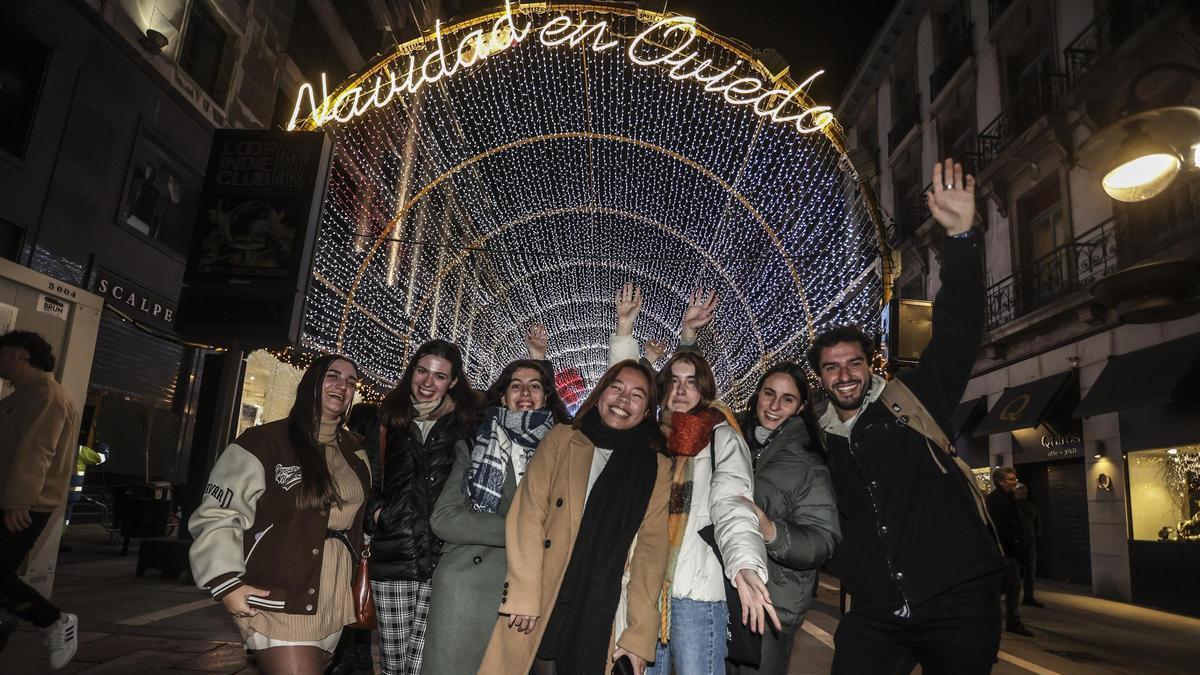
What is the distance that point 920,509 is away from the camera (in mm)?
2645

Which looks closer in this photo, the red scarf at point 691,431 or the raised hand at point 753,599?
the raised hand at point 753,599

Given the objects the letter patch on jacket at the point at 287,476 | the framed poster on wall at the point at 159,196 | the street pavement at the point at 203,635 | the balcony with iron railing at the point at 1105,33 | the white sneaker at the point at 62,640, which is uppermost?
the balcony with iron railing at the point at 1105,33

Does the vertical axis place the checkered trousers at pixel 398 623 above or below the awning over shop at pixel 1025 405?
below

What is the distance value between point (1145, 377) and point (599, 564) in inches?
449

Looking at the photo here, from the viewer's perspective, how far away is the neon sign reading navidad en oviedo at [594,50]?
26.3 feet

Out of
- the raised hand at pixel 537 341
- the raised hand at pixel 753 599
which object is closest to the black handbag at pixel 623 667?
the raised hand at pixel 753 599

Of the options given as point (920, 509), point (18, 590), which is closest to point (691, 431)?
point (920, 509)

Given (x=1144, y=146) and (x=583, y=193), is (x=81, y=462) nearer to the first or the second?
(x=583, y=193)

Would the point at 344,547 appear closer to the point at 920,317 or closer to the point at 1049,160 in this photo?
the point at 920,317

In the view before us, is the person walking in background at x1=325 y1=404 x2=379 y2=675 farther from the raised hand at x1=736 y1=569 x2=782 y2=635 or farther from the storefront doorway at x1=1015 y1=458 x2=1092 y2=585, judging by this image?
the storefront doorway at x1=1015 y1=458 x2=1092 y2=585

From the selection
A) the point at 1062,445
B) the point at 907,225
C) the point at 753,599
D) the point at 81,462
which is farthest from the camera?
the point at 907,225

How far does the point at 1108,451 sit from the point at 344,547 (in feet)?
45.8

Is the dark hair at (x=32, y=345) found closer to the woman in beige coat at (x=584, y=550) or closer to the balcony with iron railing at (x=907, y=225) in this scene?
the woman in beige coat at (x=584, y=550)

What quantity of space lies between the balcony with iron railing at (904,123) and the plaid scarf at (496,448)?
2231cm
